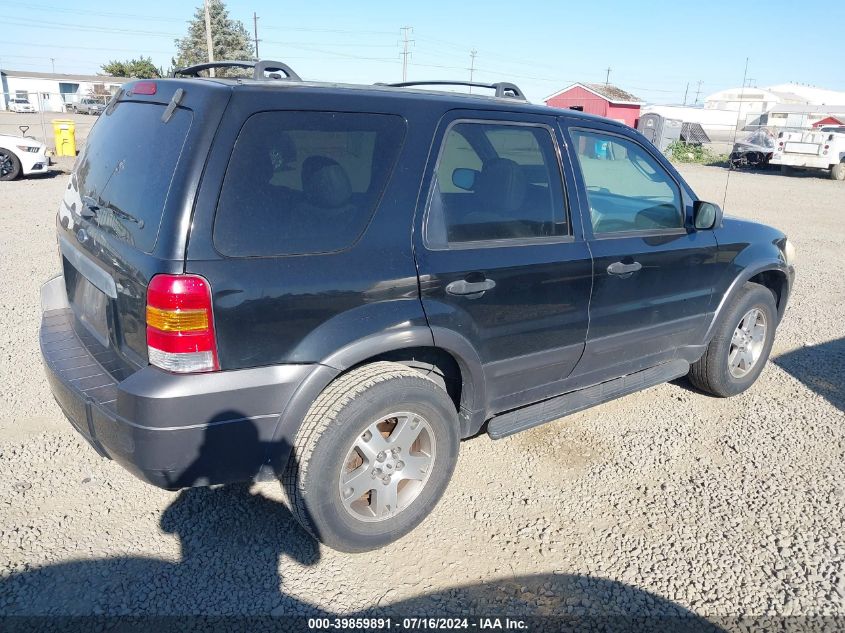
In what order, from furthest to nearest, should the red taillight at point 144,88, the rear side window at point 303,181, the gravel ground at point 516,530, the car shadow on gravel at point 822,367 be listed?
the car shadow on gravel at point 822,367 → the red taillight at point 144,88 → the gravel ground at point 516,530 → the rear side window at point 303,181

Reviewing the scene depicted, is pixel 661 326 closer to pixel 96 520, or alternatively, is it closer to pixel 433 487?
pixel 433 487

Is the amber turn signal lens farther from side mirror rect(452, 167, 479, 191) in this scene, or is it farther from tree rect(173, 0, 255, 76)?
tree rect(173, 0, 255, 76)

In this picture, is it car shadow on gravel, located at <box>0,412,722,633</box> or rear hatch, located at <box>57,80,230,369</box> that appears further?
car shadow on gravel, located at <box>0,412,722,633</box>

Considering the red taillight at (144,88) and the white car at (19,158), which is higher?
the red taillight at (144,88)

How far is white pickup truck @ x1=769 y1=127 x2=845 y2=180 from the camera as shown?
22.4 metres

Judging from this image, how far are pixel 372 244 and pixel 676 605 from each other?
1937mm

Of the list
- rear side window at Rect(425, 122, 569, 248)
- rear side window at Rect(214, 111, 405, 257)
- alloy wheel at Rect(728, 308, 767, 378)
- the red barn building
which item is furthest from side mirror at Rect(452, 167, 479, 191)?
the red barn building

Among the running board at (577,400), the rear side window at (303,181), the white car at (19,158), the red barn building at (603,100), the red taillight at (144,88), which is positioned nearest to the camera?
the rear side window at (303,181)

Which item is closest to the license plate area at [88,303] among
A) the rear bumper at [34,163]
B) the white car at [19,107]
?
the rear bumper at [34,163]

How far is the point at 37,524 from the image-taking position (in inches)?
117

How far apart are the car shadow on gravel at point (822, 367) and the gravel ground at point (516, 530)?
10.5 inches

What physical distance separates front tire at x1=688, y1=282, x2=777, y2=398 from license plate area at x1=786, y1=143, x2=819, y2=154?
21.8m

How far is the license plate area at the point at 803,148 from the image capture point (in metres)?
22.5

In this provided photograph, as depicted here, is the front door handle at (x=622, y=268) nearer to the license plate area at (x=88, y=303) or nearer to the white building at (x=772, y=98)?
the license plate area at (x=88, y=303)
